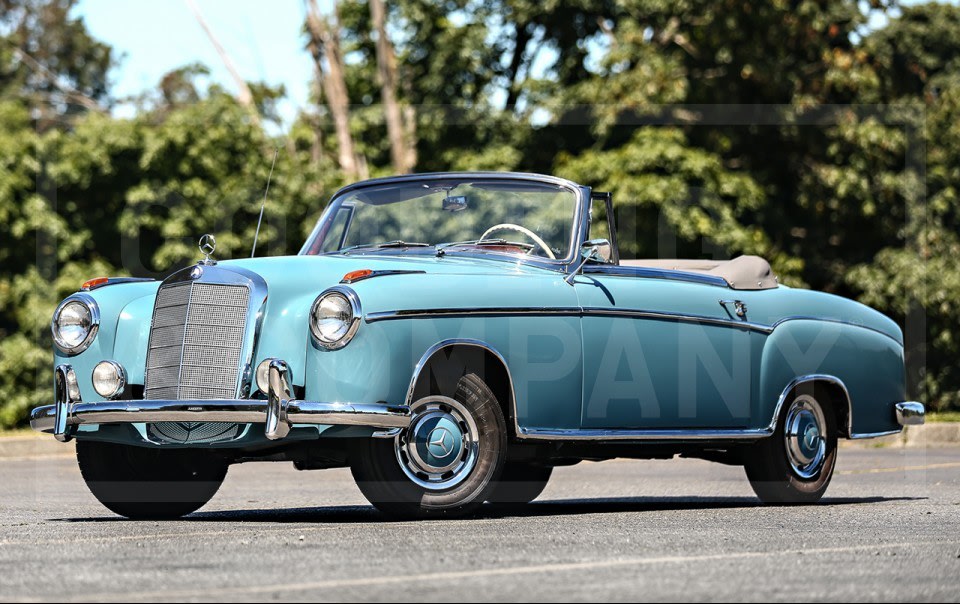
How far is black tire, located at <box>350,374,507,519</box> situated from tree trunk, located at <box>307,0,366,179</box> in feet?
67.4

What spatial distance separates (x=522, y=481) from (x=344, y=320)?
285cm

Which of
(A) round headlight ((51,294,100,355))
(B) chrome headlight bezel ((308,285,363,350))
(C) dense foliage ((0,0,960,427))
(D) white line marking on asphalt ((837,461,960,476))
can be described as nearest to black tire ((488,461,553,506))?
(B) chrome headlight bezel ((308,285,363,350))

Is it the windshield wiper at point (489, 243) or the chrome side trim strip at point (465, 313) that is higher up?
the windshield wiper at point (489, 243)

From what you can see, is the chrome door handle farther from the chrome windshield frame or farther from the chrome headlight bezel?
the chrome headlight bezel

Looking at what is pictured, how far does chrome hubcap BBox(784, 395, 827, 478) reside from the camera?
9367 mm

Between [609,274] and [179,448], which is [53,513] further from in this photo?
[609,274]

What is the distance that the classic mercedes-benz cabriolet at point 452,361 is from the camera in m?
7.25

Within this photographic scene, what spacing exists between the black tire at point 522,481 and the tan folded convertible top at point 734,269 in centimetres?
138

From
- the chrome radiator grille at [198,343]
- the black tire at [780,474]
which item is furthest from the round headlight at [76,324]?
the black tire at [780,474]

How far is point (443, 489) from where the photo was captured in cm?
739

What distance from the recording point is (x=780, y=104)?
26.7m

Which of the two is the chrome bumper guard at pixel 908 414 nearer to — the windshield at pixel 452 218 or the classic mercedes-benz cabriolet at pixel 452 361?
the classic mercedes-benz cabriolet at pixel 452 361

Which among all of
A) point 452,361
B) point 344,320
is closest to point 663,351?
point 452,361

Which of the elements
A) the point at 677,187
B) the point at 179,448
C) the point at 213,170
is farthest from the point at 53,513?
the point at 213,170
